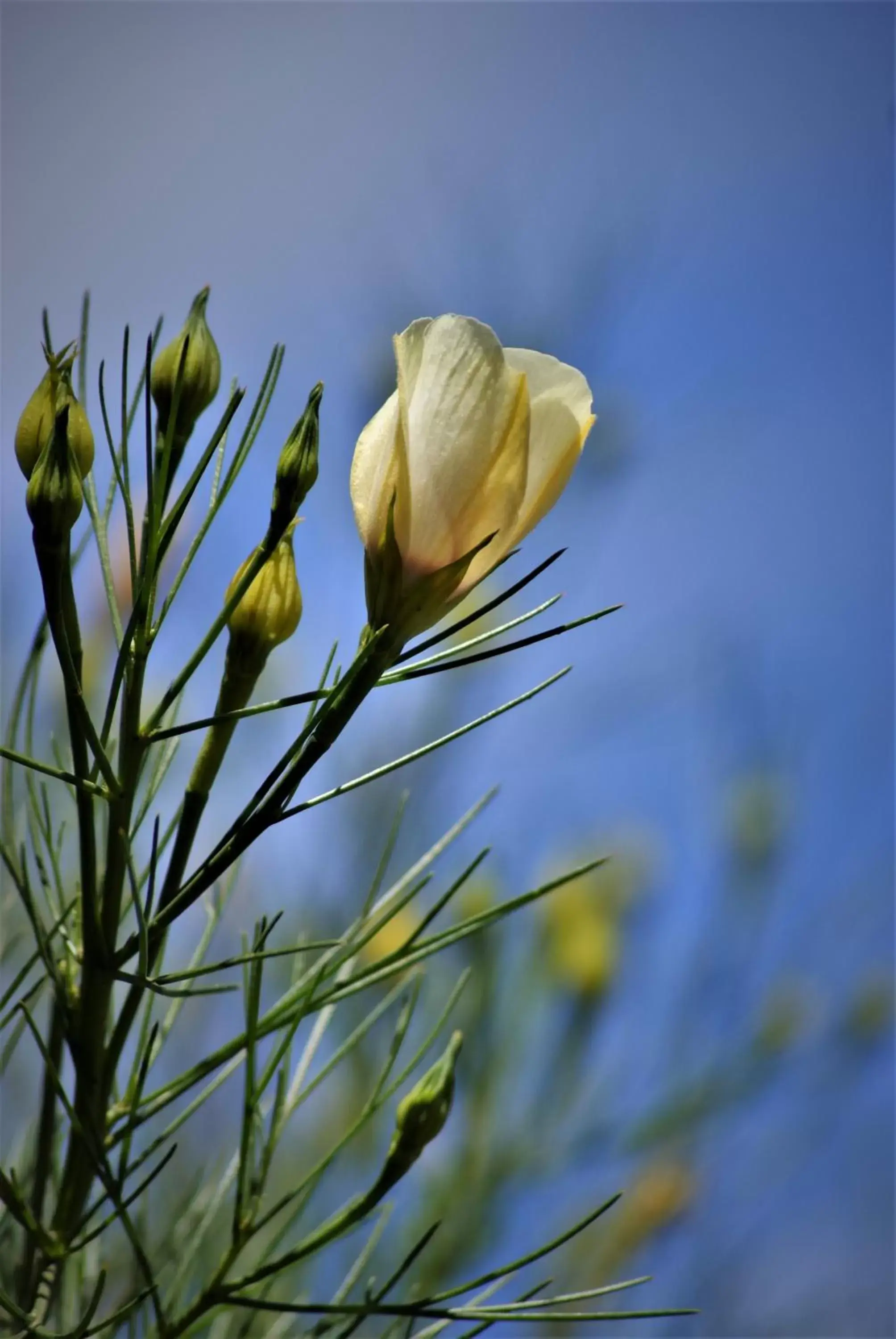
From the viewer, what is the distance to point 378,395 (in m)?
0.65

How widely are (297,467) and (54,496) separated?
0.04m

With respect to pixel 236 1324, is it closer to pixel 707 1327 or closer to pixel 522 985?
pixel 522 985

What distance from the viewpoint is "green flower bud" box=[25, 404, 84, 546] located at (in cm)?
18

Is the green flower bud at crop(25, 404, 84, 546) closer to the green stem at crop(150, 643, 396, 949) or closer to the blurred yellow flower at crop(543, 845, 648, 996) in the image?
the green stem at crop(150, 643, 396, 949)

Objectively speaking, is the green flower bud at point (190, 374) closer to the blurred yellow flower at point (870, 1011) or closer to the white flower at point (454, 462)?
the white flower at point (454, 462)

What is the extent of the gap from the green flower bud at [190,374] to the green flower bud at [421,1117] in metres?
0.13

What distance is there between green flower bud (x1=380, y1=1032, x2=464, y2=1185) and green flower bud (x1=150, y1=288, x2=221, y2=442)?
0.13m

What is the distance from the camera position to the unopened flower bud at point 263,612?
21cm

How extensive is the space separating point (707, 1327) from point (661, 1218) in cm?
11

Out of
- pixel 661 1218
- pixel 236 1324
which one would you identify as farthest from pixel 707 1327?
pixel 236 1324

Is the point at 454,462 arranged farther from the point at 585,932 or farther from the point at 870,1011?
the point at 870,1011

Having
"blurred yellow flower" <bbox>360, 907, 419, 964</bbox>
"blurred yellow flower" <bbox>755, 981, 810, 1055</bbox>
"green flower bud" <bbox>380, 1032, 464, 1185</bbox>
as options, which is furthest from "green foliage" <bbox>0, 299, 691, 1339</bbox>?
"blurred yellow flower" <bbox>755, 981, 810, 1055</bbox>

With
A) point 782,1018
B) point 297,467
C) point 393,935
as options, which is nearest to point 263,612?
point 297,467

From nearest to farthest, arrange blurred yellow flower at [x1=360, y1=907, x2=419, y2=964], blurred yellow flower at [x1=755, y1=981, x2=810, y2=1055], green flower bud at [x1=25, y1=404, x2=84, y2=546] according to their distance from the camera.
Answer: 1. green flower bud at [x1=25, y1=404, x2=84, y2=546]
2. blurred yellow flower at [x1=360, y1=907, x2=419, y2=964]
3. blurred yellow flower at [x1=755, y1=981, x2=810, y2=1055]
